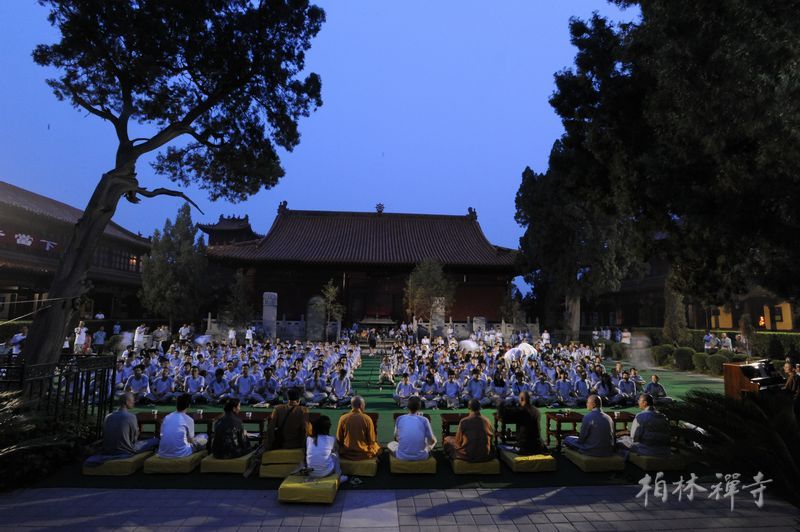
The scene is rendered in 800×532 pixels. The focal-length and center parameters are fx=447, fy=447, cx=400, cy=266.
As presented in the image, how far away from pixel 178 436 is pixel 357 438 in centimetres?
240

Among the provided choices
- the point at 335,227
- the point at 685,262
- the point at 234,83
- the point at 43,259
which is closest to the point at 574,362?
the point at 685,262

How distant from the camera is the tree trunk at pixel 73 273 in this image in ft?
22.6

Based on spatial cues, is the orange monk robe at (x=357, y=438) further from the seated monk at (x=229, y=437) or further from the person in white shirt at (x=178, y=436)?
the person in white shirt at (x=178, y=436)

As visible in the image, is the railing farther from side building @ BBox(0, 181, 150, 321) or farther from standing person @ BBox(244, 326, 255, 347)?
standing person @ BBox(244, 326, 255, 347)

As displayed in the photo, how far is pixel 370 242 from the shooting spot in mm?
32469

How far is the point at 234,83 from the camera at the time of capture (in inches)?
318

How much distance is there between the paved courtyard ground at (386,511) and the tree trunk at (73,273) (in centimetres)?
253

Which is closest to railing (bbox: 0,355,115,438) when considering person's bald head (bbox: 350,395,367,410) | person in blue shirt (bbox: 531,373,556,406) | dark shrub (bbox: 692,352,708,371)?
person's bald head (bbox: 350,395,367,410)

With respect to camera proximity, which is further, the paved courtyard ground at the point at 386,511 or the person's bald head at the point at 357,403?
the person's bald head at the point at 357,403

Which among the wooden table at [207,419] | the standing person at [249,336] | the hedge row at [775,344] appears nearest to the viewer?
the wooden table at [207,419]

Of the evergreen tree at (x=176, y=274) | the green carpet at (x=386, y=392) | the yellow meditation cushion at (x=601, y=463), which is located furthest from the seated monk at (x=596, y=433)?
the evergreen tree at (x=176, y=274)

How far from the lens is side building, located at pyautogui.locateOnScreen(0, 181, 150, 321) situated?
843 inches

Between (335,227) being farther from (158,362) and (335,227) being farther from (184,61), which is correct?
(184,61)

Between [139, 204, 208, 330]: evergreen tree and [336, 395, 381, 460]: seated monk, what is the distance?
23.0 meters
